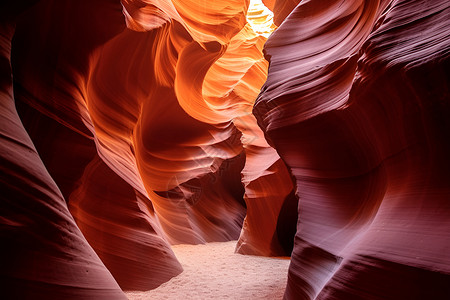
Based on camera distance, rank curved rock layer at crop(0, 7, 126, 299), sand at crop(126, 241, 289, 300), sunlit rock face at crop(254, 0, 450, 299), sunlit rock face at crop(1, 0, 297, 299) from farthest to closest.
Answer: sand at crop(126, 241, 289, 300), sunlit rock face at crop(1, 0, 297, 299), sunlit rock face at crop(254, 0, 450, 299), curved rock layer at crop(0, 7, 126, 299)

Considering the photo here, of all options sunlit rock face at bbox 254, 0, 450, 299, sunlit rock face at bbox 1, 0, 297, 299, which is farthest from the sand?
sunlit rock face at bbox 254, 0, 450, 299

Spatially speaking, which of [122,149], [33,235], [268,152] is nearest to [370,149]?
[33,235]

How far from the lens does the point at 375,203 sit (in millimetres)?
3098

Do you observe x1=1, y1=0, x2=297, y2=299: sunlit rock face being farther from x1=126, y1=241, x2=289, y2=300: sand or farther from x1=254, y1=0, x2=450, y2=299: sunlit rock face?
x1=254, y1=0, x2=450, y2=299: sunlit rock face

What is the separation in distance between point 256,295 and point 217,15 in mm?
7802

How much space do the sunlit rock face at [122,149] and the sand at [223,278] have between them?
0.33 meters

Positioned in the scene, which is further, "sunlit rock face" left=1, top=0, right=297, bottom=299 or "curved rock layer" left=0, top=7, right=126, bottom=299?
"sunlit rock face" left=1, top=0, right=297, bottom=299

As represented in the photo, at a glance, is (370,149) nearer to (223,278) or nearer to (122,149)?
(223,278)

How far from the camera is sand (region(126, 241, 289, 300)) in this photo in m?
4.61

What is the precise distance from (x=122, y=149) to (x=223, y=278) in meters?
2.59

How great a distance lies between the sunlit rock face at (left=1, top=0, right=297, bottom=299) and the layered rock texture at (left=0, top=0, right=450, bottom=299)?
0.8 inches

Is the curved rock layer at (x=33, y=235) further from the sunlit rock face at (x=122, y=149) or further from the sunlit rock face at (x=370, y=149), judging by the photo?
the sunlit rock face at (x=370, y=149)

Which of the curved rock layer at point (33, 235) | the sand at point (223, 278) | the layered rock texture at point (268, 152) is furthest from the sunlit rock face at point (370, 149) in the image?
the curved rock layer at point (33, 235)

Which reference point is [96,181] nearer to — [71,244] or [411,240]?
[71,244]
